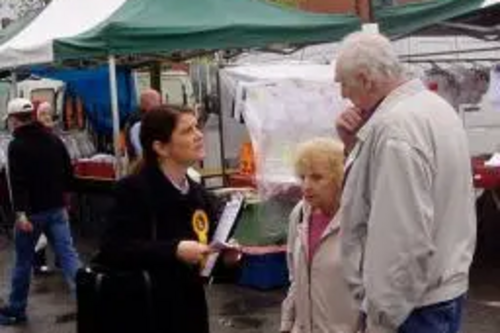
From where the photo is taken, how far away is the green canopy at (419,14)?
384 inches

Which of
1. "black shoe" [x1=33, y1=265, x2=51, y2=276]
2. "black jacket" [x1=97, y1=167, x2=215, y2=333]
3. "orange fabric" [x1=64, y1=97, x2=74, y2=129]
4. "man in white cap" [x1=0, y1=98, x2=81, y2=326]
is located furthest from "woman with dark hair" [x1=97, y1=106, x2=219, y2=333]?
"orange fabric" [x1=64, y1=97, x2=74, y2=129]

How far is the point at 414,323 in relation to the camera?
3016mm

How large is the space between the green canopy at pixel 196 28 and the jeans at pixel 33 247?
178cm

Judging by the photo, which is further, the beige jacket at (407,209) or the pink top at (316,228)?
the pink top at (316,228)

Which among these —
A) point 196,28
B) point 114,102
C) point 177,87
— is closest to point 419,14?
point 196,28

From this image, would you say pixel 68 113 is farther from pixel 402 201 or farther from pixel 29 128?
pixel 402 201

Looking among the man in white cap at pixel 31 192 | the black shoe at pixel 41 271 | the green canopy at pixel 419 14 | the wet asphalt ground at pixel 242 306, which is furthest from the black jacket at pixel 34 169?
the green canopy at pixel 419 14

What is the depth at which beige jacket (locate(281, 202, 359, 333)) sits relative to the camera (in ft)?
11.4

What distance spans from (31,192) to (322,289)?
15.4 ft

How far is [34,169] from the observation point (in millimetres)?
7703

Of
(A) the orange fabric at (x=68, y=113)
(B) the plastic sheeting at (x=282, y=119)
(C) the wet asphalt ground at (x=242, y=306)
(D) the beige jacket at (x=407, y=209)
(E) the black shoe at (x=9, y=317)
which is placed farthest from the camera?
(A) the orange fabric at (x=68, y=113)

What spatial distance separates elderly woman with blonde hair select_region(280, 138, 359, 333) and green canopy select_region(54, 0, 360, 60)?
17.7ft

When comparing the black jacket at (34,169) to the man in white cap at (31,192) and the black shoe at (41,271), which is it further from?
the black shoe at (41,271)

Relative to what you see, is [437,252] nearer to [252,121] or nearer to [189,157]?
[189,157]
